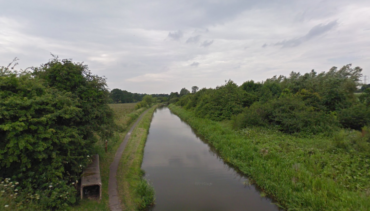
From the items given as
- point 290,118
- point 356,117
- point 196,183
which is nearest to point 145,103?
point 290,118

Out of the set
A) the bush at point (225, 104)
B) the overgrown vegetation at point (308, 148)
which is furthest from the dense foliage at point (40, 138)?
the bush at point (225, 104)

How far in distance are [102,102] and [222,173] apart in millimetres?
7850

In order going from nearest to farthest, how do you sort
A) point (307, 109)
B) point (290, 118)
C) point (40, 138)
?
point (40, 138) → point (290, 118) → point (307, 109)

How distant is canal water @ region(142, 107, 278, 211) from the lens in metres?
8.73

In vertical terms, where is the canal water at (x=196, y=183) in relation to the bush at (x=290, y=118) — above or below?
below

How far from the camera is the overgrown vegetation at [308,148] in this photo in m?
8.09

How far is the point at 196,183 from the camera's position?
35.4ft

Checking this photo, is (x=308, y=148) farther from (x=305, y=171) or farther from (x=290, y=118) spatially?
(x=290, y=118)

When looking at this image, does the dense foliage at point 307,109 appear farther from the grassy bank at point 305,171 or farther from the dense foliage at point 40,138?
the dense foliage at point 40,138

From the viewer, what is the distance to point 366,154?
9641mm

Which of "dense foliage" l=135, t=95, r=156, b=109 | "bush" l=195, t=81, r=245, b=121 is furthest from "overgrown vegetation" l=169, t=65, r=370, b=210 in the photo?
"dense foliage" l=135, t=95, r=156, b=109

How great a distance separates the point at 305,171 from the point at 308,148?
2.77 metres

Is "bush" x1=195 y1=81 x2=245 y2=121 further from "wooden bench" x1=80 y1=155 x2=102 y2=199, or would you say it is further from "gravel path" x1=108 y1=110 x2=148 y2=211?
"wooden bench" x1=80 y1=155 x2=102 y2=199

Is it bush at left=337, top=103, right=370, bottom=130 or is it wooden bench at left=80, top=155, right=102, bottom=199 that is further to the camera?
bush at left=337, top=103, right=370, bottom=130
